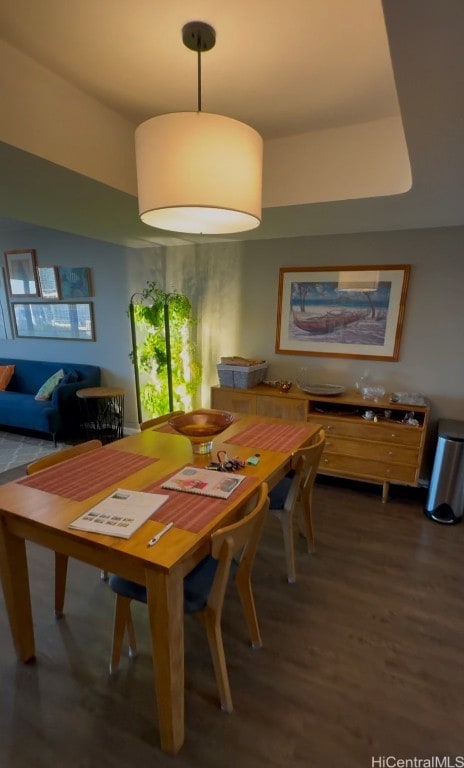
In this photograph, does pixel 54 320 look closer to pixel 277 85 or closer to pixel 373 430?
pixel 277 85

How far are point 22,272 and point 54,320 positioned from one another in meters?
0.79

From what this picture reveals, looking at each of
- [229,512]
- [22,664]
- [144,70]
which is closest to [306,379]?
[229,512]

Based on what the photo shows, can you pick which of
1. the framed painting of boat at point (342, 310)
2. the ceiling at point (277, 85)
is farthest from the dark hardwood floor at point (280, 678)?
the ceiling at point (277, 85)

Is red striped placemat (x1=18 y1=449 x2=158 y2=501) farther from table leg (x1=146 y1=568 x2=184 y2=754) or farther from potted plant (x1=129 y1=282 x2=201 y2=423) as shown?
potted plant (x1=129 y1=282 x2=201 y2=423)

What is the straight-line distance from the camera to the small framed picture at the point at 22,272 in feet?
15.0

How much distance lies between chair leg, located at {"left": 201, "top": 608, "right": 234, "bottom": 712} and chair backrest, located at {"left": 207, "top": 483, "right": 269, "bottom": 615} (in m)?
0.04

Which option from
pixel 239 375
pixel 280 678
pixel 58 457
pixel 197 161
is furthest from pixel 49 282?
pixel 280 678

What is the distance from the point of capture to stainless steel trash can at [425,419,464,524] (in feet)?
8.04

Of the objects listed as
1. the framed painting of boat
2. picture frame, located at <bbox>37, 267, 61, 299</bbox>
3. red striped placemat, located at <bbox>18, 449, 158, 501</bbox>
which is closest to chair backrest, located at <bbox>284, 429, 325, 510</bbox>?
red striped placemat, located at <bbox>18, 449, 158, 501</bbox>

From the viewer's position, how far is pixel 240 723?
1.27 meters

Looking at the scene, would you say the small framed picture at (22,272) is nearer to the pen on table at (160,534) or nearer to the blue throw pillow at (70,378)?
the blue throw pillow at (70,378)

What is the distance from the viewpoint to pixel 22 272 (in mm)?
4660

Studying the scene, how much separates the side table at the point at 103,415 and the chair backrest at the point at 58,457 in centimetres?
209

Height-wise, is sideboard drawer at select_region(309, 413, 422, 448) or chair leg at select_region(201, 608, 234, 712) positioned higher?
sideboard drawer at select_region(309, 413, 422, 448)
